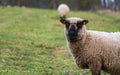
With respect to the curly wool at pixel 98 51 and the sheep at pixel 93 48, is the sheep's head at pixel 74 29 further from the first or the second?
the curly wool at pixel 98 51

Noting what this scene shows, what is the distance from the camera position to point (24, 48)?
21141mm

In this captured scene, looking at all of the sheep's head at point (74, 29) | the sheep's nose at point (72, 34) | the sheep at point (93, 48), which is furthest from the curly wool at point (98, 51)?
the sheep's nose at point (72, 34)

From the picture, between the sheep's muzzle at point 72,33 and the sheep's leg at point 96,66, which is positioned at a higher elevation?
the sheep's muzzle at point 72,33

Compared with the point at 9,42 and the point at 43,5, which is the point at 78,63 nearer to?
the point at 9,42

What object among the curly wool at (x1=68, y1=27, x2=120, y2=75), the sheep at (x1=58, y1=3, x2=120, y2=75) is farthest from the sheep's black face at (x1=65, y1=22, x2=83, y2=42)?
the curly wool at (x1=68, y1=27, x2=120, y2=75)

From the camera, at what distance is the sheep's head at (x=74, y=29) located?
12.4m

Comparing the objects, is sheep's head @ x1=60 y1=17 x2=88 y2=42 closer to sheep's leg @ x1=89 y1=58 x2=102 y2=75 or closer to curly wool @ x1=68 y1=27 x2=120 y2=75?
curly wool @ x1=68 y1=27 x2=120 y2=75

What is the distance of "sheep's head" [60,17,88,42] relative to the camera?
12393 mm

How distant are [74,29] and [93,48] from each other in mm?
802

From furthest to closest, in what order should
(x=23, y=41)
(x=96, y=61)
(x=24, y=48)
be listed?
(x=23, y=41), (x=24, y=48), (x=96, y=61)

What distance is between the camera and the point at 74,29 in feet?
40.7

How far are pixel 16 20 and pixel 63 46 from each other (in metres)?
16.4

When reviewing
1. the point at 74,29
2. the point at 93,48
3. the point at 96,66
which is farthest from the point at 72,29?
the point at 96,66

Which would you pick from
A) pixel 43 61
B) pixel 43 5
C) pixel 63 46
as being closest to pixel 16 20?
pixel 63 46
